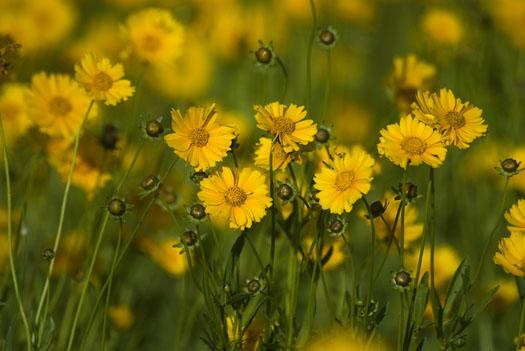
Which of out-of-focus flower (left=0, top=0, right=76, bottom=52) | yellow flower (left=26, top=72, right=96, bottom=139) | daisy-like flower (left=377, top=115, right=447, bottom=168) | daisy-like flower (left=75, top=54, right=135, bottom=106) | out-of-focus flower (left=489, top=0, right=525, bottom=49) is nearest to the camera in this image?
daisy-like flower (left=377, top=115, right=447, bottom=168)

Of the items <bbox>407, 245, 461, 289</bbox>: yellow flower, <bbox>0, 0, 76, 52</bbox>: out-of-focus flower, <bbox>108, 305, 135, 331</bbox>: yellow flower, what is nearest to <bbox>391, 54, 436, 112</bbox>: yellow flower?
<bbox>407, 245, 461, 289</bbox>: yellow flower

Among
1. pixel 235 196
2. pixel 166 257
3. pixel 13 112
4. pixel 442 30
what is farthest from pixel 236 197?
pixel 442 30

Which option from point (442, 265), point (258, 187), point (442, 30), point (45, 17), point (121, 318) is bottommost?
point (121, 318)

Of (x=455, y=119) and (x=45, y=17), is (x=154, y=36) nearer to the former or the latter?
(x=455, y=119)

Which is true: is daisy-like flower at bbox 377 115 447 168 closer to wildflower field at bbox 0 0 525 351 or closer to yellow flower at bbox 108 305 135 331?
wildflower field at bbox 0 0 525 351

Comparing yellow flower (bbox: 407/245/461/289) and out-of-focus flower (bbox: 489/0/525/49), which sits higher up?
out-of-focus flower (bbox: 489/0/525/49)

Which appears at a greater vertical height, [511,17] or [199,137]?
[511,17]
